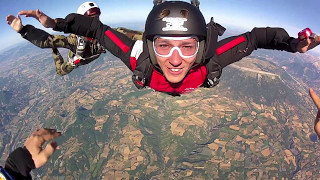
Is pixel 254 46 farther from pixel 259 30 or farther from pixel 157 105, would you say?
pixel 157 105

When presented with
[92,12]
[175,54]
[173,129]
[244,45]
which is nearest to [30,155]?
[175,54]

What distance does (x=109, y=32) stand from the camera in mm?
2980

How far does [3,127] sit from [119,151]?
96416 mm

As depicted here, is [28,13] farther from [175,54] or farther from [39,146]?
[175,54]

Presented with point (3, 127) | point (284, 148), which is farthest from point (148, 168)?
point (3, 127)

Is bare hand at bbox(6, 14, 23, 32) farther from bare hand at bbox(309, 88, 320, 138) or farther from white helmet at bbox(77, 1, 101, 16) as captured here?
bare hand at bbox(309, 88, 320, 138)

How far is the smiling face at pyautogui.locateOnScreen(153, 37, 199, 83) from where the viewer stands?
99.1 inches

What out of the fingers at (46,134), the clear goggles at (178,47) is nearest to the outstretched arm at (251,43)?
the clear goggles at (178,47)

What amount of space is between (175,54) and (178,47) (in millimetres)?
94

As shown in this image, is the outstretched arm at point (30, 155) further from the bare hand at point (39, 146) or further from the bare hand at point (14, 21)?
the bare hand at point (14, 21)

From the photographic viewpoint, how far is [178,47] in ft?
8.26

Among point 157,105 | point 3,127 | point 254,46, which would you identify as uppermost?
point 254,46

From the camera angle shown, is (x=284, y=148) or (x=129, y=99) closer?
(x=284, y=148)

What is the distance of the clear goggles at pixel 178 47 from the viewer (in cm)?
252
